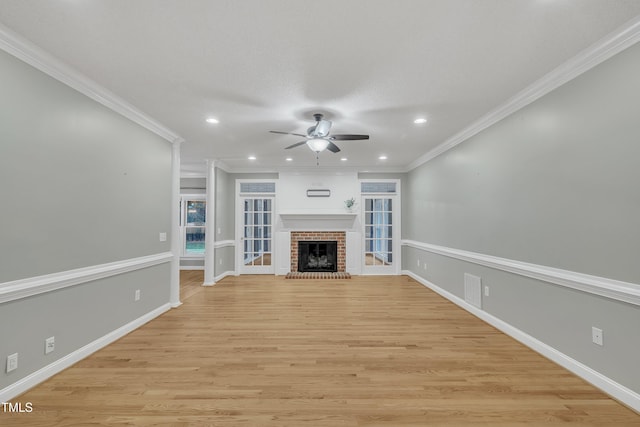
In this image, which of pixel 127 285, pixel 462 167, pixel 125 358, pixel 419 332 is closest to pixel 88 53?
pixel 127 285

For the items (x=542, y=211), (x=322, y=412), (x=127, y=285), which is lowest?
(x=322, y=412)

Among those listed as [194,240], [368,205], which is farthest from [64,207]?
[194,240]

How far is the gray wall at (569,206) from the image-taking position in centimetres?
207

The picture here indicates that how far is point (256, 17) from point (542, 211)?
9.85ft

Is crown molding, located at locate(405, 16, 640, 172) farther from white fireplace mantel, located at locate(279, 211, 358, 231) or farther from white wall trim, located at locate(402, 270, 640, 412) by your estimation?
white fireplace mantel, located at locate(279, 211, 358, 231)

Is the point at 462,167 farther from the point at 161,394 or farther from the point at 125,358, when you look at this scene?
the point at 125,358

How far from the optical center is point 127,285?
3373 mm

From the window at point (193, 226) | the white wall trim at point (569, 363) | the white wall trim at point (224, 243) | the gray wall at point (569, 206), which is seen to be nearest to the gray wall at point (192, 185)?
the window at point (193, 226)

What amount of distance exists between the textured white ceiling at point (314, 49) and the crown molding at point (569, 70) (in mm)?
77

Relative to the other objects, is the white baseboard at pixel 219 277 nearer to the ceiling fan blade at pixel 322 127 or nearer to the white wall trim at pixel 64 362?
the white wall trim at pixel 64 362

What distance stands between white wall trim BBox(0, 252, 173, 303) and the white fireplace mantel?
364 cm

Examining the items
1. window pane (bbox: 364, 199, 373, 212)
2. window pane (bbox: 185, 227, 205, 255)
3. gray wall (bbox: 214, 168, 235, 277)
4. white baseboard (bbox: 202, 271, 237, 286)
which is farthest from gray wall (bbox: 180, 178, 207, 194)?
window pane (bbox: 364, 199, 373, 212)

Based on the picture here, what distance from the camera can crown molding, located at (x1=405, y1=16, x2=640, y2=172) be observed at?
6.61 feet

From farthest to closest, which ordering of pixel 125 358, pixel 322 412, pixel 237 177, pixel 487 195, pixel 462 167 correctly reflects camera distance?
1. pixel 237 177
2. pixel 462 167
3. pixel 487 195
4. pixel 125 358
5. pixel 322 412
